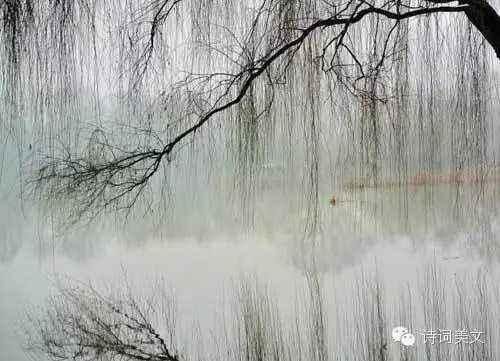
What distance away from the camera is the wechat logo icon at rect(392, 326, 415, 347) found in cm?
111

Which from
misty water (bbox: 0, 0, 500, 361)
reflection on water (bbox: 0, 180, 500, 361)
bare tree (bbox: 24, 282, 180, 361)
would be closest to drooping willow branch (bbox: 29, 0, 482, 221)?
misty water (bbox: 0, 0, 500, 361)

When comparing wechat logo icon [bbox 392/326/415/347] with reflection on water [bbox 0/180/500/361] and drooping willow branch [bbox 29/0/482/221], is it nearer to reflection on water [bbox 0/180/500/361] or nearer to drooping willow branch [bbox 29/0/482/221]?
reflection on water [bbox 0/180/500/361]

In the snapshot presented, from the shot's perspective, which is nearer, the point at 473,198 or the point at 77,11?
the point at 77,11

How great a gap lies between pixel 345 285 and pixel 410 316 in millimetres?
175

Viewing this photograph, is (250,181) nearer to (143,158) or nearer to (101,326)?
(143,158)

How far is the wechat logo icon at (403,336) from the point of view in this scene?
1107 mm

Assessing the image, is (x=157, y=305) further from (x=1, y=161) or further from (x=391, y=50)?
(x=391, y=50)

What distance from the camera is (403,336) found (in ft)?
3.65

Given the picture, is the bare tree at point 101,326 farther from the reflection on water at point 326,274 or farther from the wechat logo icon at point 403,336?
the wechat logo icon at point 403,336

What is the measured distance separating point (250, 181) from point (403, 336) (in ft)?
1.84

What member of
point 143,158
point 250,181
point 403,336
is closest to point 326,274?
point 403,336

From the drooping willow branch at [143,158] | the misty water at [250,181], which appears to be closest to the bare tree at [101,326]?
the misty water at [250,181]

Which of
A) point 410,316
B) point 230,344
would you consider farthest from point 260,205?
point 410,316

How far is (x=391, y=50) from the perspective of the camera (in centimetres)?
86
